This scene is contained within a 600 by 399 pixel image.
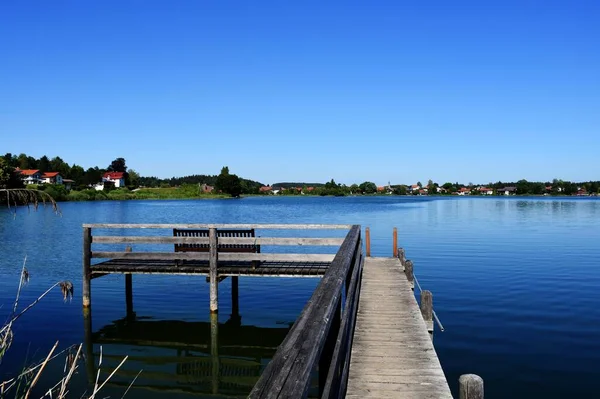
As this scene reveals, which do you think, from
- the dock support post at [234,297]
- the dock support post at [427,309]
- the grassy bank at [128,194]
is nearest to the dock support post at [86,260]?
the dock support post at [234,297]

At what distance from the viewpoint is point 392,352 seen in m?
7.35

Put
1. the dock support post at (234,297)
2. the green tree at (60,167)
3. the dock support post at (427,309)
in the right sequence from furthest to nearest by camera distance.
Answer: the green tree at (60,167), the dock support post at (234,297), the dock support post at (427,309)

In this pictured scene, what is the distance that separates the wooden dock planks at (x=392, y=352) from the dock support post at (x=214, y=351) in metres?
3.26

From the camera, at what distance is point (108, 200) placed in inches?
5113

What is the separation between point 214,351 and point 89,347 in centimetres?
313

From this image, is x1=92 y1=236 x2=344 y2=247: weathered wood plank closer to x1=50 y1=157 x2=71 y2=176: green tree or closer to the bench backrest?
the bench backrest

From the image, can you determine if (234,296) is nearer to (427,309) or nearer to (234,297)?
(234,297)

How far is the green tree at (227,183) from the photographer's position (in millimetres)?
192000

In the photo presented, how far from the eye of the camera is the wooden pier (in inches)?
113

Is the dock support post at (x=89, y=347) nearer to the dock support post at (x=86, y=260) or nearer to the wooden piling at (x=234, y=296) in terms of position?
the dock support post at (x=86, y=260)

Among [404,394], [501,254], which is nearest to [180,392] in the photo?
[404,394]

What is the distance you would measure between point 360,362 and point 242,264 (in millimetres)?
7544

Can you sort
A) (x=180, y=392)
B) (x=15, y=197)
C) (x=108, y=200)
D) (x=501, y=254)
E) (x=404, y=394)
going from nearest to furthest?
1. (x=15, y=197)
2. (x=404, y=394)
3. (x=180, y=392)
4. (x=501, y=254)
5. (x=108, y=200)

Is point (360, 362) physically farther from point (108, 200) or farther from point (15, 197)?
point (108, 200)
